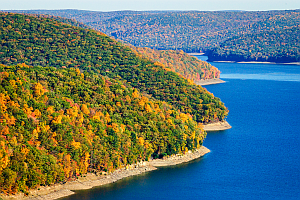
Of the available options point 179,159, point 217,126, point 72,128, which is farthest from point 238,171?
point 217,126

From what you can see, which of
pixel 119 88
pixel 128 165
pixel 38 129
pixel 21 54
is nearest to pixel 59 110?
pixel 38 129

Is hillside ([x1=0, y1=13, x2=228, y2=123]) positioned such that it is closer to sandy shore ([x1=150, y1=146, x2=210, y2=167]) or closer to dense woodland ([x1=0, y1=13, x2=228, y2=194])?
dense woodland ([x1=0, y1=13, x2=228, y2=194])

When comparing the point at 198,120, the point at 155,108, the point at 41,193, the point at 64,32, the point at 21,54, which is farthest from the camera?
the point at 64,32

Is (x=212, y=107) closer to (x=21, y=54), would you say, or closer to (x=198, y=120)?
(x=198, y=120)

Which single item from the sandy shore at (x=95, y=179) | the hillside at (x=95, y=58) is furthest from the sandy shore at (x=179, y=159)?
the hillside at (x=95, y=58)

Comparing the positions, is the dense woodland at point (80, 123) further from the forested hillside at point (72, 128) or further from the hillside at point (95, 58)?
the hillside at point (95, 58)

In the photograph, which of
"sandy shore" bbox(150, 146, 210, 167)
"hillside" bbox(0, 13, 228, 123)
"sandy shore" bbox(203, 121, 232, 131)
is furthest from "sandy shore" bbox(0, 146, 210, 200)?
"hillside" bbox(0, 13, 228, 123)
